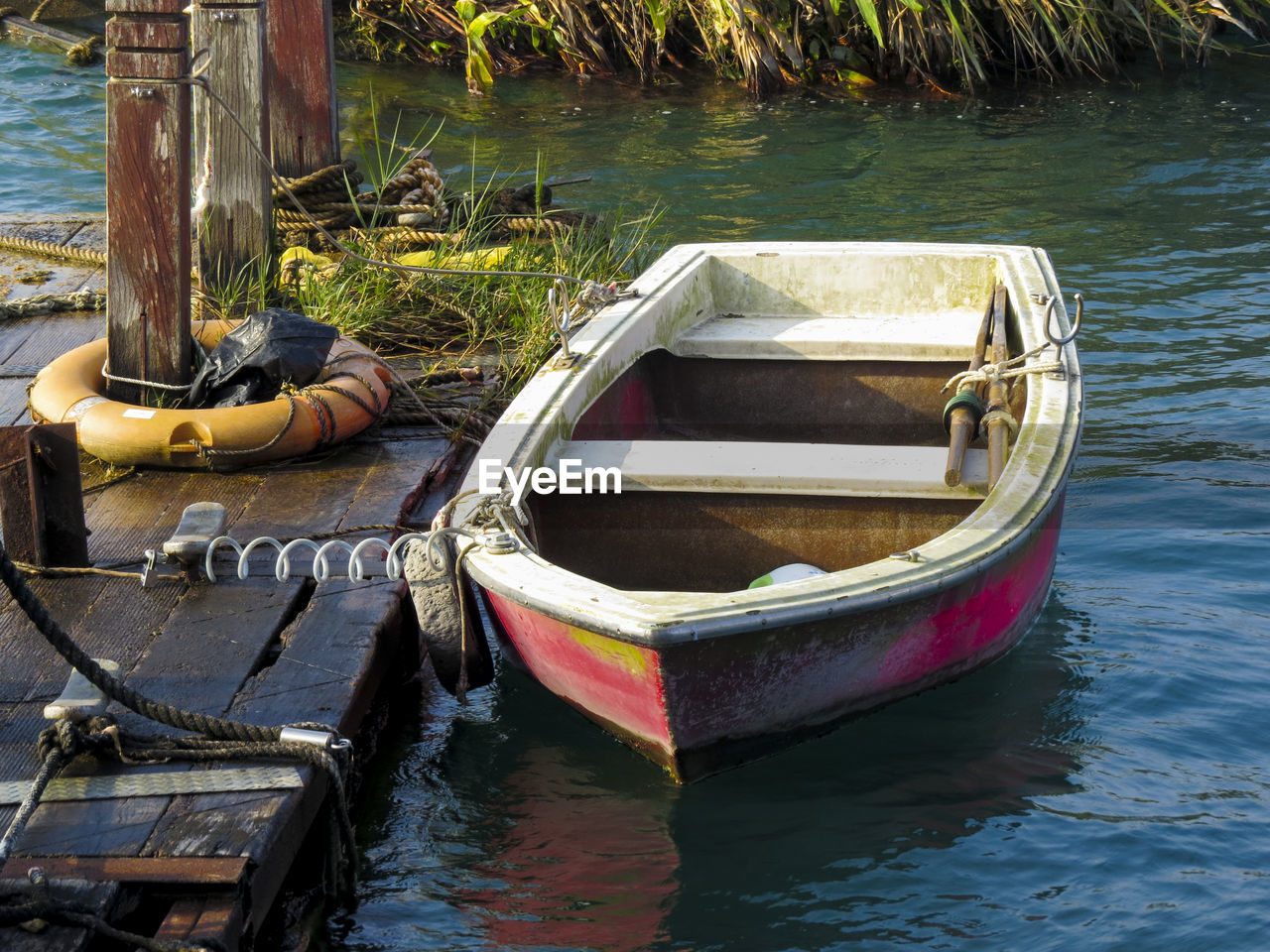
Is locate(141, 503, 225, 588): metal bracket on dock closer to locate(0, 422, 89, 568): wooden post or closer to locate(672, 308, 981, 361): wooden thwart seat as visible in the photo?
locate(0, 422, 89, 568): wooden post

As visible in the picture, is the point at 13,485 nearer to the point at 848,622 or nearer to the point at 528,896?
the point at 528,896

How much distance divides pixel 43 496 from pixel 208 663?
2.63ft

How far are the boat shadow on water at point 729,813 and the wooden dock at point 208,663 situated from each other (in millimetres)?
447

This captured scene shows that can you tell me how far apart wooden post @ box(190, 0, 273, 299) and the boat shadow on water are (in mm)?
2681

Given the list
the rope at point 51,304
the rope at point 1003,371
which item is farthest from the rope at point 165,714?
the rope at point 51,304

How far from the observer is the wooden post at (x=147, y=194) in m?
4.49

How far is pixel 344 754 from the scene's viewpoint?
3.14 meters

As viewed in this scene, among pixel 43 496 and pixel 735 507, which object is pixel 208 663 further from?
pixel 735 507

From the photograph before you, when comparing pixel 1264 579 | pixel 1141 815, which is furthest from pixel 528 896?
pixel 1264 579

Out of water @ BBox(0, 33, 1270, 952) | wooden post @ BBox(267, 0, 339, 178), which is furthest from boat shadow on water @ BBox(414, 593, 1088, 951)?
wooden post @ BBox(267, 0, 339, 178)

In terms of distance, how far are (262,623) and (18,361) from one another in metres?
2.62

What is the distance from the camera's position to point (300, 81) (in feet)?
23.1

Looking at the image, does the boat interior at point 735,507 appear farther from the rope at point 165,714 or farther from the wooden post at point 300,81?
the wooden post at point 300,81

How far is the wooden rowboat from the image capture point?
10.6 feet
